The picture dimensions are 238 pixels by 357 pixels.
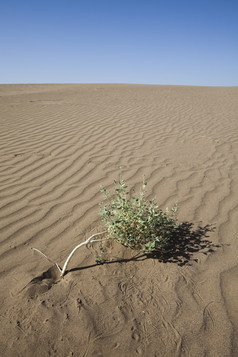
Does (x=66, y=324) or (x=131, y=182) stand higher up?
(x=131, y=182)

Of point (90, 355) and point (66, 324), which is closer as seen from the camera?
point (90, 355)

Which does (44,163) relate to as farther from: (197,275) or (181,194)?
(197,275)

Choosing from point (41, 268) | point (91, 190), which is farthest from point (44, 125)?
point (41, 268)

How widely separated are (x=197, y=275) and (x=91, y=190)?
1691 mm

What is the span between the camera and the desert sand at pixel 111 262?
1.39 metres

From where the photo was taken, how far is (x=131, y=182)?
328 centimetres

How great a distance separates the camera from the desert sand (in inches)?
54.7

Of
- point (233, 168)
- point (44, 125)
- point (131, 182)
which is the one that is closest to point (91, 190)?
point (131, 182)

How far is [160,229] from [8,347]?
1397 mm

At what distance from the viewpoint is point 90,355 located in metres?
1.30

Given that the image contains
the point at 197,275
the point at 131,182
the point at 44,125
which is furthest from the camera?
the point at 44,125

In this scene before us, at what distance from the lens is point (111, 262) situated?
1922 millimetres

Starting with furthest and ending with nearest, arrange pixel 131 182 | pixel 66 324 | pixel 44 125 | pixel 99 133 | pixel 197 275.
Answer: pixel 44 125 → pixel 99 133 → pixel 131 182 → pixel 197 275 → pixel 66 324

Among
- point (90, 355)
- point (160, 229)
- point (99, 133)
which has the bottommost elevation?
point (90, 355)
